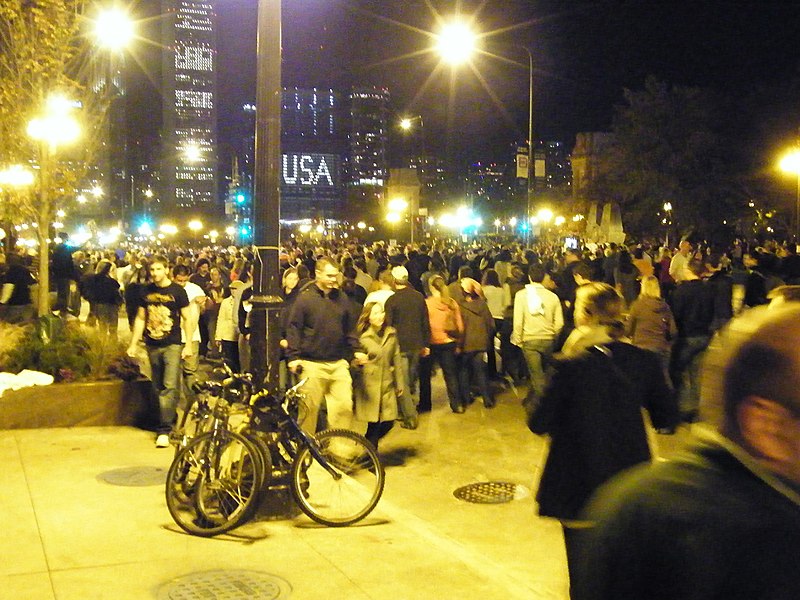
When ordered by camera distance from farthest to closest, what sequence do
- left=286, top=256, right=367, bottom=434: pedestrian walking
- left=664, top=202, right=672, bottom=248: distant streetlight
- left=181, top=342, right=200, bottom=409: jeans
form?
1. left=664, top=202, right=672, bottom=248: distant streetlight
2. left=181, top=342, right=200, bottom=409: jeans
3. left=286, top=256, right=367, bottom=434: pedestrian walking

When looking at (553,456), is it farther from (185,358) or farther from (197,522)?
(185,358)

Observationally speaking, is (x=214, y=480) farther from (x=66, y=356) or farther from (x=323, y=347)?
(x=66, y=356)

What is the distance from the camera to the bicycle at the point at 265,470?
686 cm

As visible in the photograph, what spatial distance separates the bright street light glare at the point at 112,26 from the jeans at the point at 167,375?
264 inches

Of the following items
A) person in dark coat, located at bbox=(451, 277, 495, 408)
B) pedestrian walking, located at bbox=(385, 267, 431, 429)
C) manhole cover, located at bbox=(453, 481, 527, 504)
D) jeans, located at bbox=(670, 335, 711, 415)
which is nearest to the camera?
manhole cover, located at bbox=(453, 481, 527, 504)

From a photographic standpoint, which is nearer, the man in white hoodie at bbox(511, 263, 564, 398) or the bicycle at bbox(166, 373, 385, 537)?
the bicycle at bbox(166, 373, 385, 537)

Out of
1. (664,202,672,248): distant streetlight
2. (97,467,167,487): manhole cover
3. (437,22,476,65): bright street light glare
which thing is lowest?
(97,467,167,487): manhole cover

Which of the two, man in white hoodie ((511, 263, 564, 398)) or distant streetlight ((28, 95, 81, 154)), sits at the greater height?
distant streetlight ((28, 95, 81, 154))

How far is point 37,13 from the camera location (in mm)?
13711

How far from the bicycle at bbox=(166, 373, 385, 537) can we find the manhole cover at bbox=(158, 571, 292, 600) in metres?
0.77

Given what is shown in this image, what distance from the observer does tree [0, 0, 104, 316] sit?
13.6 meters

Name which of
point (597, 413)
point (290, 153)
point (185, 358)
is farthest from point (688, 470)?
point (290, 153)

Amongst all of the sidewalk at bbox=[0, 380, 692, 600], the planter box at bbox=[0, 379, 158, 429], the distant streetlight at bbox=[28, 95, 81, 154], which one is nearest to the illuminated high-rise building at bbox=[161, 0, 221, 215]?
the distant streetlight at bbox=[28, 95, 81, 154]

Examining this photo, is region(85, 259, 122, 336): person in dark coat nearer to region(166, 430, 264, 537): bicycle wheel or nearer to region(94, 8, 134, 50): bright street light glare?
region(94, 8, 134, 50): bright street light glare
